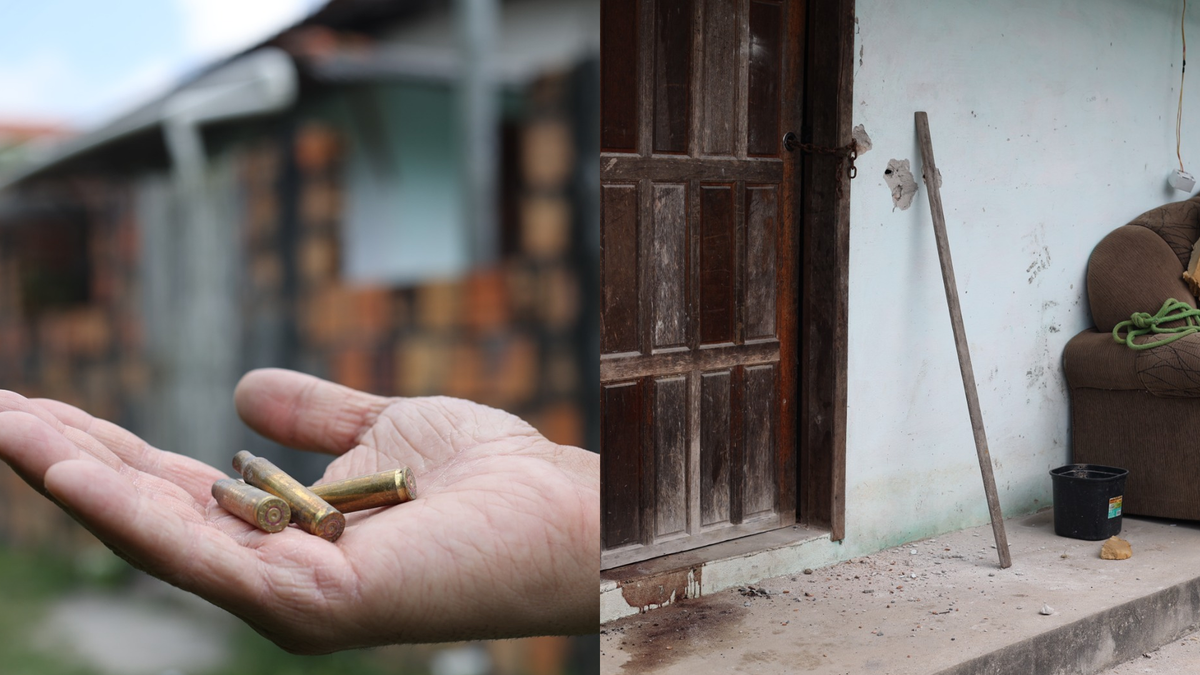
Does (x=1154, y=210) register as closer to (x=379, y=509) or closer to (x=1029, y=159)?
(x=1029, y=159)

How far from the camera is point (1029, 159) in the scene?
4.12m

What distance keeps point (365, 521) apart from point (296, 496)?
0.41 feet

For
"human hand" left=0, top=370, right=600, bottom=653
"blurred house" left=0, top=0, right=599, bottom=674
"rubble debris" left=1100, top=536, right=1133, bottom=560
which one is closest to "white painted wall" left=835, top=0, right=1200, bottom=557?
"rubble debris" left=1100, top=536, right=1133, bottom=560

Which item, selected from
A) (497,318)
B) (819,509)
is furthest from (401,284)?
(819,509)

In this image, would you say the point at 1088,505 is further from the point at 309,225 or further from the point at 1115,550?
the point at 309,225

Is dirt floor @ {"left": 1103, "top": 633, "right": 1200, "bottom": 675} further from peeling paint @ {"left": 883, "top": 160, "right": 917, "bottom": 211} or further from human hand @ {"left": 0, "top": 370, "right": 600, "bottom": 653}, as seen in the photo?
human hand @ {"left": 0, "top": 370, "right": 600, "bottom": 653}

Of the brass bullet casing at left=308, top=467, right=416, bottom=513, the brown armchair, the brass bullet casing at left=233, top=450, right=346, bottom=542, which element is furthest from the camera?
the brown armchair

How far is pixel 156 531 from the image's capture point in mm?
966

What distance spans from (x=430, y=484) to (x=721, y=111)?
219 centimetres

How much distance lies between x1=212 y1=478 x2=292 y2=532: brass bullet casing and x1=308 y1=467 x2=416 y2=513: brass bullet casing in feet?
0.25

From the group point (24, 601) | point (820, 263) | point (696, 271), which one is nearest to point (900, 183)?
point (820, 263)

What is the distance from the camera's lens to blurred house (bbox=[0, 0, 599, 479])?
88 centimetres

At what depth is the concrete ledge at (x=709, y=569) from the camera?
305cm

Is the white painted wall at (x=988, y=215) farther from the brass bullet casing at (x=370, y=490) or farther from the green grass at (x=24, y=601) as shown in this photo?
the green grass at (x=24, y=601)
